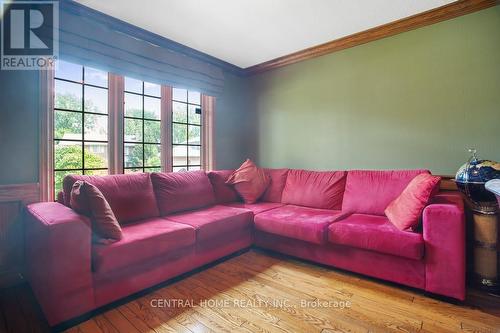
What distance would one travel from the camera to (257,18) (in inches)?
104

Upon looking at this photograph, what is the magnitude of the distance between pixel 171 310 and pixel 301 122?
8.94ft

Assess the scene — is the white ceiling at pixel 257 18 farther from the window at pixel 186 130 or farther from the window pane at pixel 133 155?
the window pane at pixel 133 155

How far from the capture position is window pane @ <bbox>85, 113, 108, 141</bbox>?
2.66 m

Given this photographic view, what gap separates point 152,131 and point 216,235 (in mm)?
1568

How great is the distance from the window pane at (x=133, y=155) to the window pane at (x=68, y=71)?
2.65 ft

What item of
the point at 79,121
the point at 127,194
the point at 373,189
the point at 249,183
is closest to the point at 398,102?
the point at 373,189

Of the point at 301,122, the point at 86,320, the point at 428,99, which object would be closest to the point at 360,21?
the point at 428,99

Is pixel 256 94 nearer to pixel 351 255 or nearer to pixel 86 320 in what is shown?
pixel 351 255

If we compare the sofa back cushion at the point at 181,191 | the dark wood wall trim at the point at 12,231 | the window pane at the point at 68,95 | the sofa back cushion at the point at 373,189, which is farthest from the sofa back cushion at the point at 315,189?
the dark wood wall trim at the point at 12,231

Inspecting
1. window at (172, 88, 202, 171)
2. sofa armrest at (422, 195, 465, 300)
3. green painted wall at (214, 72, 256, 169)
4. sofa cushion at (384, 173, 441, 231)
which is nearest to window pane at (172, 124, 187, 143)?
window at (172, 88, 202, 171)

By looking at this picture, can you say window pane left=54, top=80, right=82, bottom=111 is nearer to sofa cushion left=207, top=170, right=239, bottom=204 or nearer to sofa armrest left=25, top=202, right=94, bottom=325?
sofa armrest left=25, top=202, right=94, bottom=325

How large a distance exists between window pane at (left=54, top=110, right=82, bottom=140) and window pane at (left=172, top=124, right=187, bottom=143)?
1.08 metres

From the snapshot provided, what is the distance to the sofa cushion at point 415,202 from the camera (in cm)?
199

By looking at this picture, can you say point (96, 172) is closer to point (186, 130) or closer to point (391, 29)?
point (186, 130)
